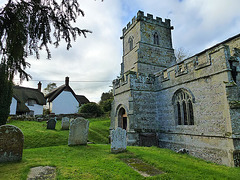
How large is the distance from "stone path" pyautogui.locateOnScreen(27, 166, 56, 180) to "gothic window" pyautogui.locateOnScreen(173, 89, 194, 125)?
27.9ft

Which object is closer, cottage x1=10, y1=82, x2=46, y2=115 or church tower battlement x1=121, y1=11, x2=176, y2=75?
church tower battlement x1=121, y1=11, x2=176, y2=75

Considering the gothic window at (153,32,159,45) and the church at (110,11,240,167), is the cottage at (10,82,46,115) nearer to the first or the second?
the church at (110,11,240,167)

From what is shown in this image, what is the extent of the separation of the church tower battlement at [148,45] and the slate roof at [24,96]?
18712 mm

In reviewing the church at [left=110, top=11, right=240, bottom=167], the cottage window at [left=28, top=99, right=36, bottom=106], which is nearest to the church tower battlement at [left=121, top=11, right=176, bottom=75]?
the church at [left=110, top=11, right=240, bottom=167]

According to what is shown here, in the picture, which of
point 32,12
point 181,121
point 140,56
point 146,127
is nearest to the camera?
point 32,12

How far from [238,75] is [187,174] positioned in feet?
20.8

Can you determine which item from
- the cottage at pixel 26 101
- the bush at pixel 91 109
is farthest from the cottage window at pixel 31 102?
the bush at pixel 91 109

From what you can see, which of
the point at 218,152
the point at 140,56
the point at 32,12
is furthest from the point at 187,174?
the point at 140,56

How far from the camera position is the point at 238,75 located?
25.3ft

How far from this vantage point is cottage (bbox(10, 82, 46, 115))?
23959 millimetres

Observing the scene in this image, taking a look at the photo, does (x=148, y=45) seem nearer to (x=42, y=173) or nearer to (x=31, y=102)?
(x=42, y=173)

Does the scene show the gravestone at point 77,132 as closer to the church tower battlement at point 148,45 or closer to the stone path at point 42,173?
the stone path at point 42,173

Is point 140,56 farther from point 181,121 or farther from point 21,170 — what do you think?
point 21,170

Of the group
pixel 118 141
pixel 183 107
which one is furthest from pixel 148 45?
pixel 118 141
